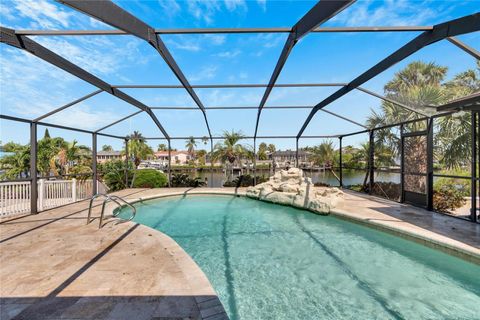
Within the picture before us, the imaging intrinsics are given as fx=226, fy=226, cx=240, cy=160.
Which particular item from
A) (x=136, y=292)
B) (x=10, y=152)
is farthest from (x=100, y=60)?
(x=10, y=152)

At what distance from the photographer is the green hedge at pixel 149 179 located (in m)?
11.6

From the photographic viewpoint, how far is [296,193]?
26.9 ft

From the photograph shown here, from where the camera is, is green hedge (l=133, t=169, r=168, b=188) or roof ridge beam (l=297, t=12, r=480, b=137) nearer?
roof ridge beam (l=297, t=12, r=480, b=137)

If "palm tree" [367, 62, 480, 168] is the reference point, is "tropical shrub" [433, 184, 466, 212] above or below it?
below

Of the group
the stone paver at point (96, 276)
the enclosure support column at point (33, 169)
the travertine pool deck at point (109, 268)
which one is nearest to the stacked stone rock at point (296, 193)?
the travertine pool deck at point (109, 268)

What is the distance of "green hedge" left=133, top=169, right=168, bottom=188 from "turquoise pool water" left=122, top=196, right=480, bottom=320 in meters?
6.01

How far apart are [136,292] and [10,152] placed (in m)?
17.9

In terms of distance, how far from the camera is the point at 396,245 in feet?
14.4

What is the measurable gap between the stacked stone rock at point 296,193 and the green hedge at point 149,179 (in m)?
4.96

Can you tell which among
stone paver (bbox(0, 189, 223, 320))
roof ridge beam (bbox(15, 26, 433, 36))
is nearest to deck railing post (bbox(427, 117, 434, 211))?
roof ridge beam (bbox(15, 26, 433, 36))

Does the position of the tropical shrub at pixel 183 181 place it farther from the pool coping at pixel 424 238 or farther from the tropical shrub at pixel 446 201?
the tropical shrub at pixel 446 201

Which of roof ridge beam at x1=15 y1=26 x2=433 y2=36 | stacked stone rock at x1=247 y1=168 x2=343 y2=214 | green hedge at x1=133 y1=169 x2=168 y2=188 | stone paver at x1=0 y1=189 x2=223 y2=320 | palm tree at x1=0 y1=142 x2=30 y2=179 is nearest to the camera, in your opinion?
stone paver at x1=0 y1=189 x2=223 y2=320

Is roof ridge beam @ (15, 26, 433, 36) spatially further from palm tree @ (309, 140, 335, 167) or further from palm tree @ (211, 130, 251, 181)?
palm tree @ (211, 130, 251, 181)

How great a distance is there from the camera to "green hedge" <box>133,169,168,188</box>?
11625 mm
